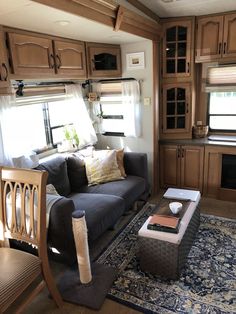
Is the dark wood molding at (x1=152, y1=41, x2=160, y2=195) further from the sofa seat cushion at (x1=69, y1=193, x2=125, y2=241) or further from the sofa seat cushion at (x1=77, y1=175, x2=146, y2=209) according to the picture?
the sofa seat cushion at (x1=69, y1=193, x2=125, y2=241)

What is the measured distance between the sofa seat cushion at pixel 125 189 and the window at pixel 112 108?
3.10 ft

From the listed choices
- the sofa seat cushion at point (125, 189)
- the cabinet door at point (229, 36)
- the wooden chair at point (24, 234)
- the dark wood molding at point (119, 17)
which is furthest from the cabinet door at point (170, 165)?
the wooden chair at point (24, 234)

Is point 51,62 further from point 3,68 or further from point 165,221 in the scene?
point 165,221

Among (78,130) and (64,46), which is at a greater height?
(64,46)

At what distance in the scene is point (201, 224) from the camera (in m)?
2.97

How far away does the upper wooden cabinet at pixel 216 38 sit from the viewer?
316cm

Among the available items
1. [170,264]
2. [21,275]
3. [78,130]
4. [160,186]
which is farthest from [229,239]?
[78,130]

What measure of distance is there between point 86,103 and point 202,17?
1.88 m

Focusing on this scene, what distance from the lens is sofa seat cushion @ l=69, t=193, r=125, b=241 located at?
238 centimetres

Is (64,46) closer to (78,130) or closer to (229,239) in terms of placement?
(78,130)

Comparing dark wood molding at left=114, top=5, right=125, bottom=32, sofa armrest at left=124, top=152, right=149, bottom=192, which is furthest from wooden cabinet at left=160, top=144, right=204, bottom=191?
dark wood molding at left=114, top=5, right=125, bottom=32

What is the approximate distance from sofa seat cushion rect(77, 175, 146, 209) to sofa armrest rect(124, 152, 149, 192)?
0.40 ft

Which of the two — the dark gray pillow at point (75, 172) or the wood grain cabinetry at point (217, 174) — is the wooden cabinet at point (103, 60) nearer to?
the dark gray pillow at point (75, 172)

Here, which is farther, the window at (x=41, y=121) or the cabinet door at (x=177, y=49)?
the cabinet door at (x=177, y=49)
